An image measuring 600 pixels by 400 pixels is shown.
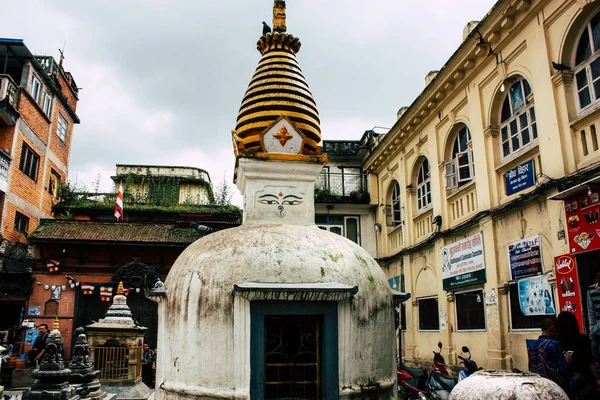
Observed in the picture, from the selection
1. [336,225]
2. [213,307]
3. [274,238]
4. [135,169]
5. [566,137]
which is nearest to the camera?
[213,307]

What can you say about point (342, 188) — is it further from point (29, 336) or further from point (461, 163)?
point (29, 336)

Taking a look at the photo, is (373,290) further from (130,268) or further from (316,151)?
(130,268)

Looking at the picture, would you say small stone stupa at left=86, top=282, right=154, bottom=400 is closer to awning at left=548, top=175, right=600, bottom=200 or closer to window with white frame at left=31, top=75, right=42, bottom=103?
awning at left=548, top=175, right=600, bottom=200

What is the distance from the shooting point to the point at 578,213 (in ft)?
32.2

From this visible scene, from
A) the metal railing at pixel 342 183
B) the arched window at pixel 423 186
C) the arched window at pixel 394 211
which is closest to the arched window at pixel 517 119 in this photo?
the arched window at pixel 423 186

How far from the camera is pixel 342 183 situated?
79.7 ft

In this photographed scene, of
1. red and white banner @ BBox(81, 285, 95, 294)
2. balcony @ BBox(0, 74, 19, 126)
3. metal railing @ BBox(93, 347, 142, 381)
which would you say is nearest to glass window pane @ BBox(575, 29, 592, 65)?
metal railing @ BBox(93, 347, 142, 381)

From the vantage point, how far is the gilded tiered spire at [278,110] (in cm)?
879

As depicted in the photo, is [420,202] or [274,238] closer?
[274,238]

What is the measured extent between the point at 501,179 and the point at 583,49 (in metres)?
3.83

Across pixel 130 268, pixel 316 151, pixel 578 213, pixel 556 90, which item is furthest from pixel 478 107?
pixel 130 268

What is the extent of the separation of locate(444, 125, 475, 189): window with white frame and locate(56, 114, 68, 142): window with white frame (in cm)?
2058

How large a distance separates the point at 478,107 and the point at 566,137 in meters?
4.04

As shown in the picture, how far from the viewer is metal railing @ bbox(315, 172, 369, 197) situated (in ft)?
78.6
